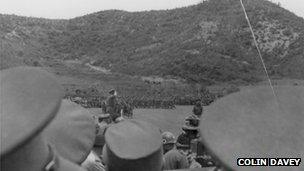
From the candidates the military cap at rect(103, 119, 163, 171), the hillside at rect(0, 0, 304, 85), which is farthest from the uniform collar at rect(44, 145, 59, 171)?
the hillside at rect(0, 0, 304, 85)

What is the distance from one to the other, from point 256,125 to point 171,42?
48256mm

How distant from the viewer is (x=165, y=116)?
1975cm

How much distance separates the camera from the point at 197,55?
4328 cm

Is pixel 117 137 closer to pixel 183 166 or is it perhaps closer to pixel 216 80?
pixel 183 166

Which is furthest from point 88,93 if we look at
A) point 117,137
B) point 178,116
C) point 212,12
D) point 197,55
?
point 212,12

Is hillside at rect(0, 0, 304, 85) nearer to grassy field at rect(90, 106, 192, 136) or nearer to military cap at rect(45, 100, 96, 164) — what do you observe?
grassy field at rect(90, 106, 192, 136)

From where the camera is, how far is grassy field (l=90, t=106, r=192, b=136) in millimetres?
17047

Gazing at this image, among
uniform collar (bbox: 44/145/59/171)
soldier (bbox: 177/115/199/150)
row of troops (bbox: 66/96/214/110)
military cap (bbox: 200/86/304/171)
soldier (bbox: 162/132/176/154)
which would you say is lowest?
row of troops (bbox: 66/96/214/110)

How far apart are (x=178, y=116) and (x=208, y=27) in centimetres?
3076

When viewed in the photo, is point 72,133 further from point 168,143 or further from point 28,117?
point 168,143

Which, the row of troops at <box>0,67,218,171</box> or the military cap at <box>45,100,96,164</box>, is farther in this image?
the military cap at <box>45,100,96,164</box>

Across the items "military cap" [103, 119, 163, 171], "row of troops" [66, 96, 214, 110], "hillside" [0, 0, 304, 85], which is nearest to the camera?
"military cap" [103, 119, 163, 171]

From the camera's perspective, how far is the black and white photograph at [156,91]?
6.26 feet

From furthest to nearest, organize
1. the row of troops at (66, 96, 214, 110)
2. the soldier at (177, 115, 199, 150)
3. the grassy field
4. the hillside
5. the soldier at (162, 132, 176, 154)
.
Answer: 1. the hillside
2. the row of troops at (66, 96, 214, 110)
3. the grassy field
4. the soldier at (177, 115, 199, 150)
5. the soldier at (162, 132, 176, 154)
